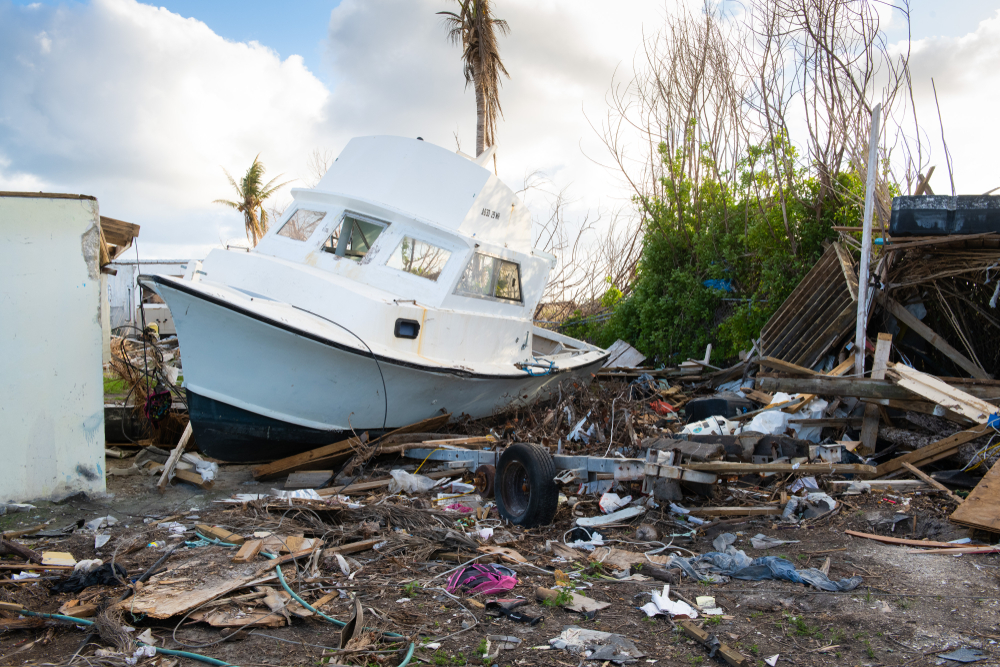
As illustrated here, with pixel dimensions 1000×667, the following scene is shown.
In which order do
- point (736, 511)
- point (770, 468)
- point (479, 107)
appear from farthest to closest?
point (479, 107) < point (736, 511) < point (770, 468)

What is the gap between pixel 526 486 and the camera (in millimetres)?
5164

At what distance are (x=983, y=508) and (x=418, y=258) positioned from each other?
5.59 metres

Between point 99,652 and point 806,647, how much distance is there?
3.16 m

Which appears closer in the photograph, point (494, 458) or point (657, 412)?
point (494, 458)

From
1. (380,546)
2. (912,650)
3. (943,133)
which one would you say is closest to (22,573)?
(380,546)

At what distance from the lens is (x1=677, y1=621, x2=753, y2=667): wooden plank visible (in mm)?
2799

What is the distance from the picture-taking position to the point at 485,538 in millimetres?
4605

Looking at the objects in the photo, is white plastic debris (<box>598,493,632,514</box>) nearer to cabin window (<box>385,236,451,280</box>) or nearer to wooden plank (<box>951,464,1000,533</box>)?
wooden plank (<box>951,464,1000,533</box>)

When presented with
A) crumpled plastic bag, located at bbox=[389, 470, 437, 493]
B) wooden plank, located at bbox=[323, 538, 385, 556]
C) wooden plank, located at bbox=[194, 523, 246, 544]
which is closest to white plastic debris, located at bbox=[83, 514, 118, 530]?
wooden plank, located at bbox=[194, 523, 246, 544]

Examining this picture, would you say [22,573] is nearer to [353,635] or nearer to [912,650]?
[353,635]

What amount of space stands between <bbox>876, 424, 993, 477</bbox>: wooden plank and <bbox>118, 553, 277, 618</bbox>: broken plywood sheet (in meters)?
5.04

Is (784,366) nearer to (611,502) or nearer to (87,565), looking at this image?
(611,502)

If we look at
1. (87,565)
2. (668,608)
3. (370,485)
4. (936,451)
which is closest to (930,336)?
(936,451)

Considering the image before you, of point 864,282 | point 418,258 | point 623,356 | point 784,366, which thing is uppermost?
point 418,258
